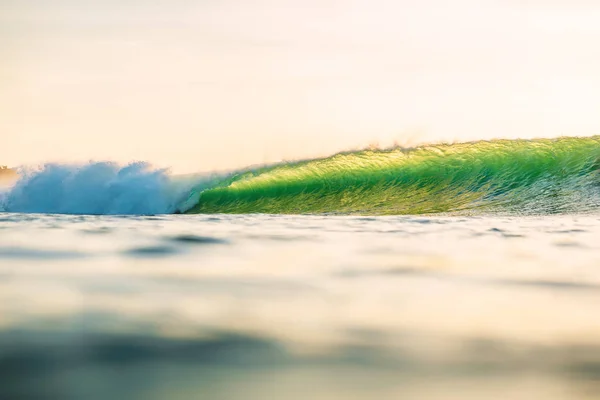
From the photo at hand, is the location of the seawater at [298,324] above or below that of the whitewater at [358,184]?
below

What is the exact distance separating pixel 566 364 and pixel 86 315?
1.33 meters

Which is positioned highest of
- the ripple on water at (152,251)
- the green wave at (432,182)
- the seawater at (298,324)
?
the green wave at (432,182)

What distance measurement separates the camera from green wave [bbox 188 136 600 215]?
41.2 ft

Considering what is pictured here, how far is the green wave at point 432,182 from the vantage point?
1257 centimetres

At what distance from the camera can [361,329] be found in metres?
1.89

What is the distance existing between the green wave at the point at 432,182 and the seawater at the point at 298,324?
8.25 metres

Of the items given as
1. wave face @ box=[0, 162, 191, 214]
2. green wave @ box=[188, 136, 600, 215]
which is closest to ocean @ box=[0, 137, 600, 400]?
green wave @ box=[188, 136, 600, 215]

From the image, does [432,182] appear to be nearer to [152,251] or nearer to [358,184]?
[358,184]

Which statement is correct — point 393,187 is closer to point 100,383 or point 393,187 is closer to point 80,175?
point 80,175

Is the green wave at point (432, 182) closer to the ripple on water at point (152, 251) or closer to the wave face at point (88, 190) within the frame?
the wave face at point (88, 190)

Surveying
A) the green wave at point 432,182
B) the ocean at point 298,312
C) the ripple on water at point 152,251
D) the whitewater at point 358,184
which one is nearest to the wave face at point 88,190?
the whitewater at point 358,184

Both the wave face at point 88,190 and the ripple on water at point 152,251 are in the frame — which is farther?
the wave face at point 88,190

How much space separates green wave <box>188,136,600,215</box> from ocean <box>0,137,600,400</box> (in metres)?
7.07

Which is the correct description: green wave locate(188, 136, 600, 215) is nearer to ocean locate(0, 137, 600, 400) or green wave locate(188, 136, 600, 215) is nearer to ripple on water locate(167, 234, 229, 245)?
ocean locate(0, 137, 600, 400)
